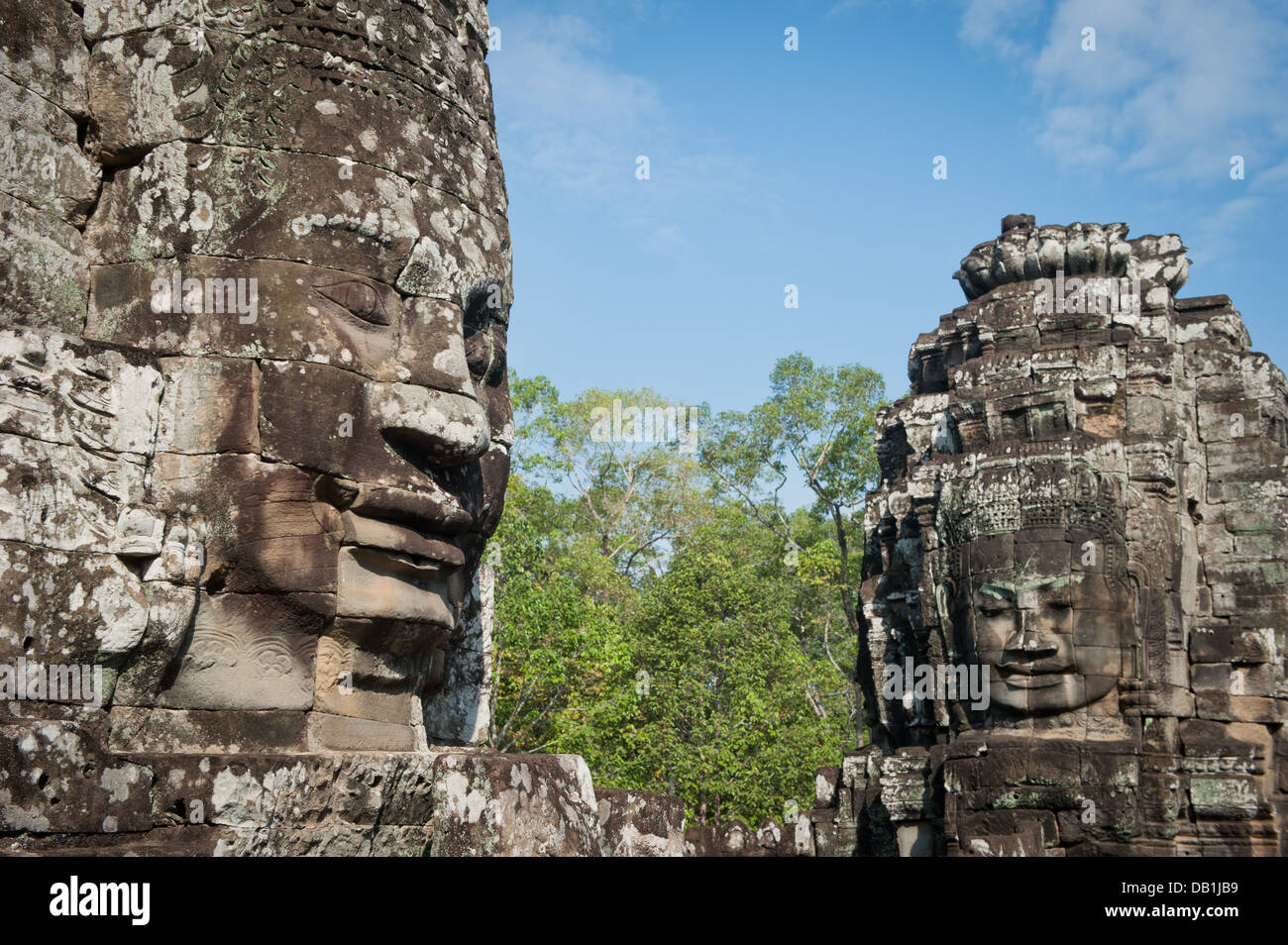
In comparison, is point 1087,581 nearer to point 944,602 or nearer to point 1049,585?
point 1049,585

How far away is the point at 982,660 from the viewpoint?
48.0 feet

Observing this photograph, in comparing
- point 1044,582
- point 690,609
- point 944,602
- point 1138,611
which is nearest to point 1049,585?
point 1044,582

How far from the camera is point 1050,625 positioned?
46.6ft

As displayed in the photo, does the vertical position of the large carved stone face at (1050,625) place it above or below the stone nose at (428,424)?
below

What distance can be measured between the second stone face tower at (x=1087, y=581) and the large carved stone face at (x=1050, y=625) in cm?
2

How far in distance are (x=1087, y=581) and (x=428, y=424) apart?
11240 millimetres

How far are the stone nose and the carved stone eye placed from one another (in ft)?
0.83

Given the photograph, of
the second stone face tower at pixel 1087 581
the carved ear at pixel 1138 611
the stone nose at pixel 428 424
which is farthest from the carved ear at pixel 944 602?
the stone nose at pixel 428 424

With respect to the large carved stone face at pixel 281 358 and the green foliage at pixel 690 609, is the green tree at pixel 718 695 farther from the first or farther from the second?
the large carved stone face at pixel 281 358

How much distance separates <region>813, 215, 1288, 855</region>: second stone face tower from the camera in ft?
44.9

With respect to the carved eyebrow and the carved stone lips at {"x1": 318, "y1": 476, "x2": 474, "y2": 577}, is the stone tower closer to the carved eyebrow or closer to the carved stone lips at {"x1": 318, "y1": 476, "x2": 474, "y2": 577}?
the carved stone lips at {"x1": 318, "y1": 476, "x2": 474, "y2": 577}

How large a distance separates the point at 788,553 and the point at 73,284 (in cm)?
3162

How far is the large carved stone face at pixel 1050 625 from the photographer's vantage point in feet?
46.1
